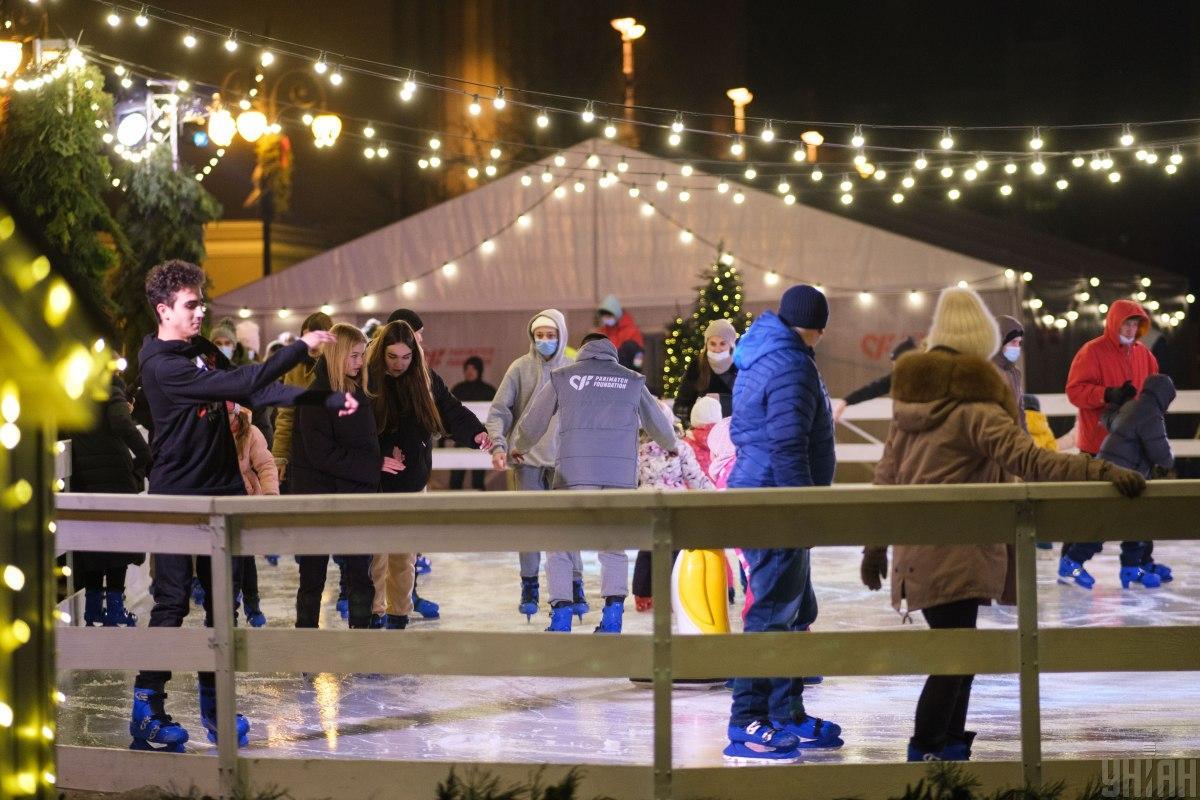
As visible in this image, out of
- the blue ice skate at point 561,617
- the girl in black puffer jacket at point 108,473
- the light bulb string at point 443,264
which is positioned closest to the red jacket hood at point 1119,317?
the blue ice skate at point 561,617

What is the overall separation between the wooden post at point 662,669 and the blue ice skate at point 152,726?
1.89m

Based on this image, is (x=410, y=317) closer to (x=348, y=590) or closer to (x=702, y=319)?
(x=348, y=590)

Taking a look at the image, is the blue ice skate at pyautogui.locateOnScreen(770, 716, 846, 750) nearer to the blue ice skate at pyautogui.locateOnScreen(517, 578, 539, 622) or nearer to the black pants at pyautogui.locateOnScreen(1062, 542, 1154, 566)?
the blue ice skate at pyautogui.locateOnScreen(517, 578, 539, 622)

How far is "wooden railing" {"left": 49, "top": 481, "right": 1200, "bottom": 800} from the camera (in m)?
4.19

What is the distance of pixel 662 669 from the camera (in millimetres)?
4188

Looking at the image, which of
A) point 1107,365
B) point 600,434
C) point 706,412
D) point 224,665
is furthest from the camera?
point 1107,365

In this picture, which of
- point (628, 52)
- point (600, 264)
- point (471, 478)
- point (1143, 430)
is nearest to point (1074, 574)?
point (1143, 430)

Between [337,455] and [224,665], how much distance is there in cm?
265

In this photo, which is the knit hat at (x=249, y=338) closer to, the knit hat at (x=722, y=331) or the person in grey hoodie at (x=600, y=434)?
the knit hat at (x=722, y=331)

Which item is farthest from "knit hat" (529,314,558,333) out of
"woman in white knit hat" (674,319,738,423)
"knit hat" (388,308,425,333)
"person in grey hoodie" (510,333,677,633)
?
"woman in white knit hat" (674,319,738,423)

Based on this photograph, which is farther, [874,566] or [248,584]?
[248,584]

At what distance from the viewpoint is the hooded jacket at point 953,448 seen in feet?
15.0

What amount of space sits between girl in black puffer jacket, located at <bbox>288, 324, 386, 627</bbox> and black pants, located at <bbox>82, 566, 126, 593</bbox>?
1732 mm

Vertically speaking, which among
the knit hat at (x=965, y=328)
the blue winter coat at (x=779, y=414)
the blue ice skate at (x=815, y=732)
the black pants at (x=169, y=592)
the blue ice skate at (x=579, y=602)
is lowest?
the blue ice skate at (x=815, y=732)
